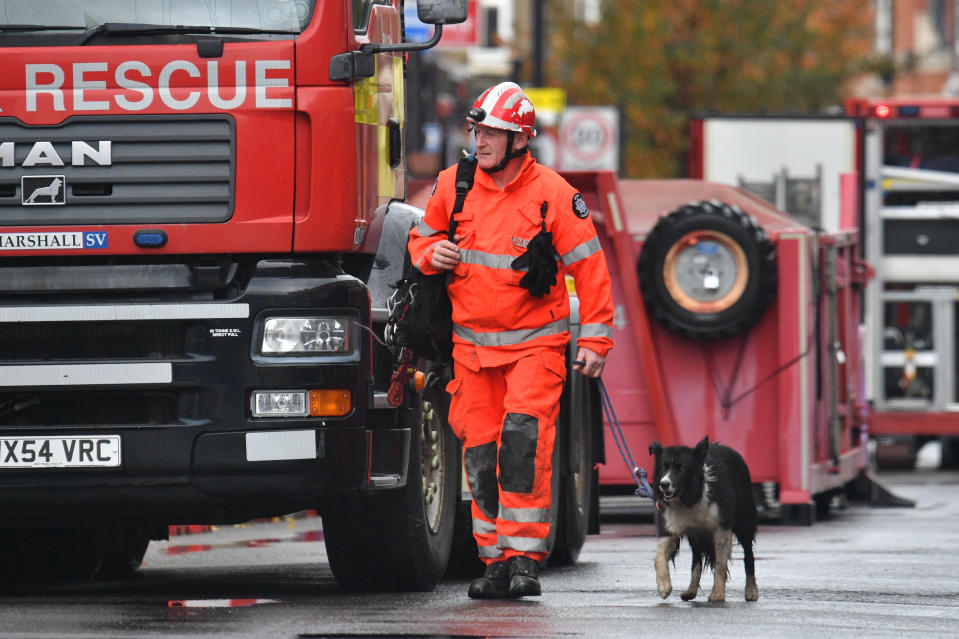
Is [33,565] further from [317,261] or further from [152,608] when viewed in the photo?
[317,261]

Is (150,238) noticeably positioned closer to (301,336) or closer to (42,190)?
(42,190)

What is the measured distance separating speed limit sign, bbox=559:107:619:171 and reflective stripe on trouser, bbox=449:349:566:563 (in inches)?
638

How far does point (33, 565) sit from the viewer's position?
9.84m

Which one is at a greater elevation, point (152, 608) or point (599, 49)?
point (599, 49)

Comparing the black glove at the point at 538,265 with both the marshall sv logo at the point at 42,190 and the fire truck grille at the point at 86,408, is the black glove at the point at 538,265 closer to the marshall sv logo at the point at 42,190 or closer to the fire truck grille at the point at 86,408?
the fire truck grille at the point at 86,408

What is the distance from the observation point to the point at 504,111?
27.9ft

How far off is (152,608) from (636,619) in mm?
1742

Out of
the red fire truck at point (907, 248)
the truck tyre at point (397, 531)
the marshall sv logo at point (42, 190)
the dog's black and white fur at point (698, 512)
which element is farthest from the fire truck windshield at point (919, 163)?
the marshall sv logo at point (42, 190)

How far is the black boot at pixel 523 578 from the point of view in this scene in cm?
843

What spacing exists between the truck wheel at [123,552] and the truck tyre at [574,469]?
5.95ft

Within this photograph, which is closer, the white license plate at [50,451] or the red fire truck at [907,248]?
the white license plate at [50,451]

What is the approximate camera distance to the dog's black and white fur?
28.0 ft

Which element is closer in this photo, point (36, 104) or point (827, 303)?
point (36, 104)

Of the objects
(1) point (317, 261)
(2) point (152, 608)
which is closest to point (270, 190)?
(1) point (317, 261)
